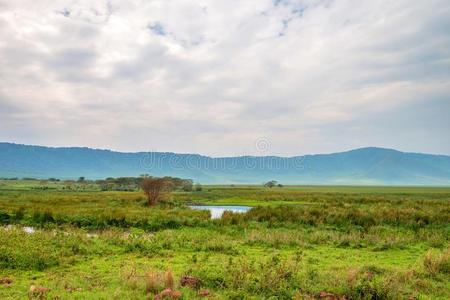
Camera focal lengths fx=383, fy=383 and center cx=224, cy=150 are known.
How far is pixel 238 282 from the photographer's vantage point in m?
12.1

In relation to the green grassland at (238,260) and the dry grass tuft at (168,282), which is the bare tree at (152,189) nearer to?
the green grassland at (238,260)

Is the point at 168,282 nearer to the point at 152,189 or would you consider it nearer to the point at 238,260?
the point at 238,260

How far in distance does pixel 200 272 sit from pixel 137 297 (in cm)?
290

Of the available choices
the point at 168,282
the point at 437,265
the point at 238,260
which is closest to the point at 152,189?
the point at 238,260

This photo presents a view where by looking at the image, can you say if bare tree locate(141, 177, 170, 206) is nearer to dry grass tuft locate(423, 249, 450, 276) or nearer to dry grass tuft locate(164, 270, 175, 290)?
dry grass tuft locate(164, 270, 175, 290)

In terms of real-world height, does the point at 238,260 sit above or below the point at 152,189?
below

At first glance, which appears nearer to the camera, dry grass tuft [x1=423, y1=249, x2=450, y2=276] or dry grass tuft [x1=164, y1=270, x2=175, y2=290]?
dry grass tuft [x1=164, y1=270, x2=175, y2=290]

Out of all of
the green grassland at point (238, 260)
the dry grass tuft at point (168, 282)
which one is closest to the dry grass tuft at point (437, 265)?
the green grassland at point (238, 260)

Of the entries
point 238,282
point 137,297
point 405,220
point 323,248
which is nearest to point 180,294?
point 137,297

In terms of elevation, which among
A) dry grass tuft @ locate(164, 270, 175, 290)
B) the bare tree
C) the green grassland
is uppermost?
the bare tree

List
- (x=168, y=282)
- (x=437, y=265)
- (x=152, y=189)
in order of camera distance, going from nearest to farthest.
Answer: (x=168, y=282), (x=437, y=265), (x=152, y=189)

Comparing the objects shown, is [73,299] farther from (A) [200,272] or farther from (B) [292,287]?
(B) [292,287]

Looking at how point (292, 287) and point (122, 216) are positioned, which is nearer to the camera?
point (292, 287)

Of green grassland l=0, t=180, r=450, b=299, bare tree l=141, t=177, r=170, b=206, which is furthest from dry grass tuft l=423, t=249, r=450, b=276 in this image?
bare tree l=141, t=177, r=170, b=206
